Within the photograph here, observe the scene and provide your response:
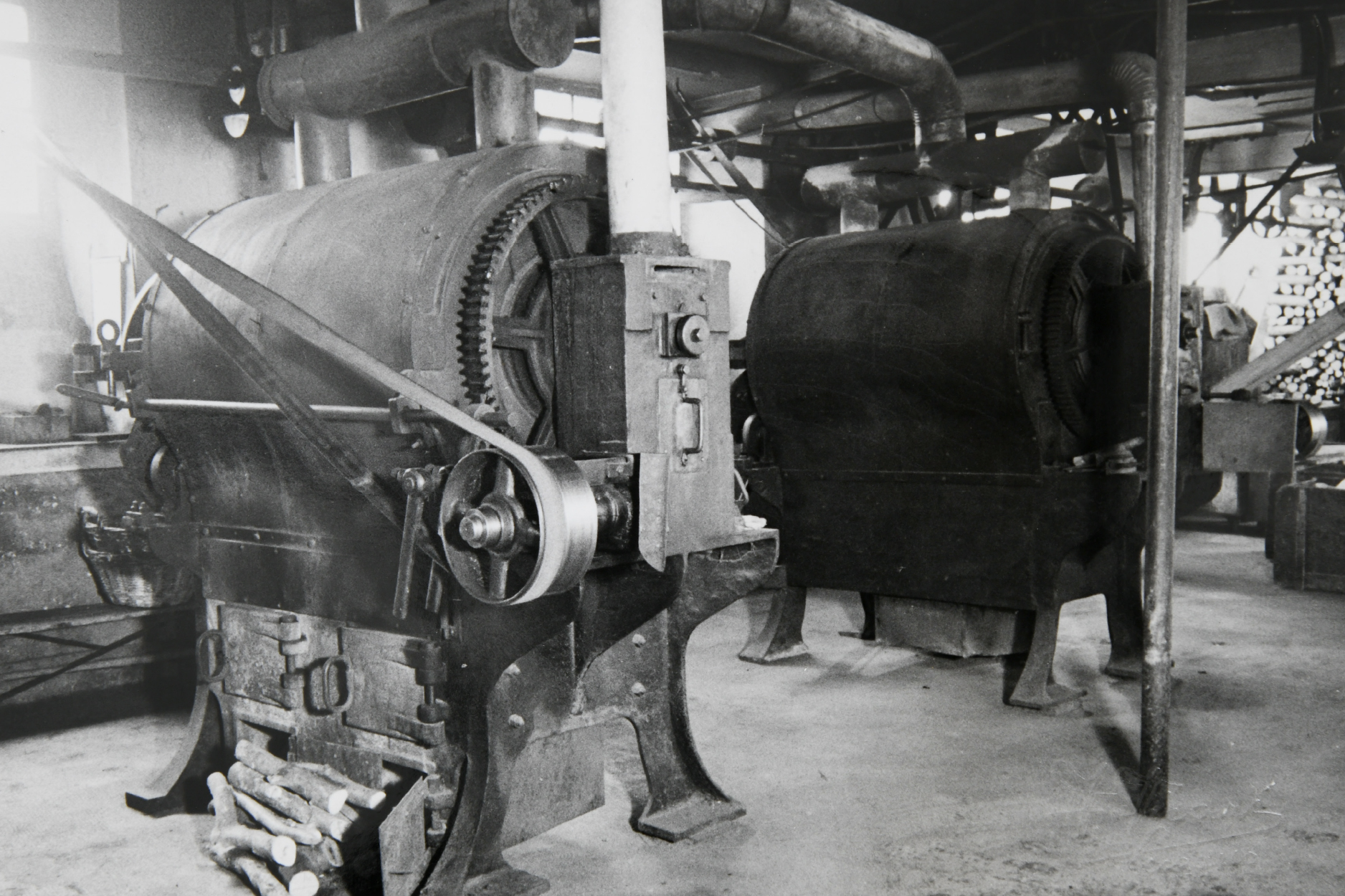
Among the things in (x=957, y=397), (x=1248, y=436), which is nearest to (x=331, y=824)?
(x=957, y=397)

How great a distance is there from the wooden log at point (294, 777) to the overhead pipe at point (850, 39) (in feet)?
9.74

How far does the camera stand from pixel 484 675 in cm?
247

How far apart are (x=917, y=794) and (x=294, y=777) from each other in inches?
61.6

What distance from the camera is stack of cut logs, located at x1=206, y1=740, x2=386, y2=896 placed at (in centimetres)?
262

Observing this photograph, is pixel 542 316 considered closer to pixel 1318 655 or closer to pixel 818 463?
pixel 818 463

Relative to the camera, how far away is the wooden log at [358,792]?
271cm

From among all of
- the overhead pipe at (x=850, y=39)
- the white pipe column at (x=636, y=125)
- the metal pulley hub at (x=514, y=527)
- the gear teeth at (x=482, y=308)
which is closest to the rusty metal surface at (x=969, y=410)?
the overhead pipe at (x=850, y=39)

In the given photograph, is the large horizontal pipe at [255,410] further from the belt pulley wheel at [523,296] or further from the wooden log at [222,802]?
the wooden log at [222,802]

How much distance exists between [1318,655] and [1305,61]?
2.85 m

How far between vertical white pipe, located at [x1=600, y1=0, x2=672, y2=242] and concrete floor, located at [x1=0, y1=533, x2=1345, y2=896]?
147 cm

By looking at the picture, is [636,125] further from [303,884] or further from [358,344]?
[303,884]

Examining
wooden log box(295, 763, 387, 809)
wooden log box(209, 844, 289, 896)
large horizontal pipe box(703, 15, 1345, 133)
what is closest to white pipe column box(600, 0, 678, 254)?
wooden log box(295, 763, 387, 809)

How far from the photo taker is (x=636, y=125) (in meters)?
2.50

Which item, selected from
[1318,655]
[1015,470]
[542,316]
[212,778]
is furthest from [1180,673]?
[212,778]
